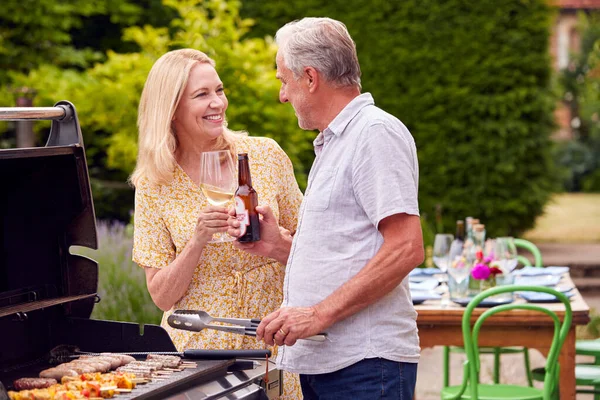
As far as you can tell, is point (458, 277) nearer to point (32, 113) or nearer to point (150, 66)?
point (32, 113)

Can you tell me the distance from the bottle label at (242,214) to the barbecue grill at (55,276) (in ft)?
1.16

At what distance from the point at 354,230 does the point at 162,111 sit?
2.72 feet

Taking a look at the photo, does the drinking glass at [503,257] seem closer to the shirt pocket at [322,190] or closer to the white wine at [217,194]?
the white wine at [217,194]

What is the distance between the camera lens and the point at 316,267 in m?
2.50

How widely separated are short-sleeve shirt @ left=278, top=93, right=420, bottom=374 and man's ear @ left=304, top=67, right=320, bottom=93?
0.10 m

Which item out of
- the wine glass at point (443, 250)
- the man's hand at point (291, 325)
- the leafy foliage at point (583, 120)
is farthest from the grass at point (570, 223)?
the man's hand at point (291, 325)

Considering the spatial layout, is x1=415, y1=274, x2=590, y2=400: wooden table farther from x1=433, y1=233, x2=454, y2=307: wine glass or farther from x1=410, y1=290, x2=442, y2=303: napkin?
x1=433, y1=233, x2=454, y2=307: wine glass

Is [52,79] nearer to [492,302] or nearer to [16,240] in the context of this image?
[492,302]

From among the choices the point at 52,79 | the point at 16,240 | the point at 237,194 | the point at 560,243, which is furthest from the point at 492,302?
the point at 560,243

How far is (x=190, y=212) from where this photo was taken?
2.97m

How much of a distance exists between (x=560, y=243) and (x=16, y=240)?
11.5 m

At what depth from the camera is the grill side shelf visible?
8.05ft

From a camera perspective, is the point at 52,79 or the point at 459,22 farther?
the point at 459,22

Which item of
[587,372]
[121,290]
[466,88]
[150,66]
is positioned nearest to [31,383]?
[121,290]
